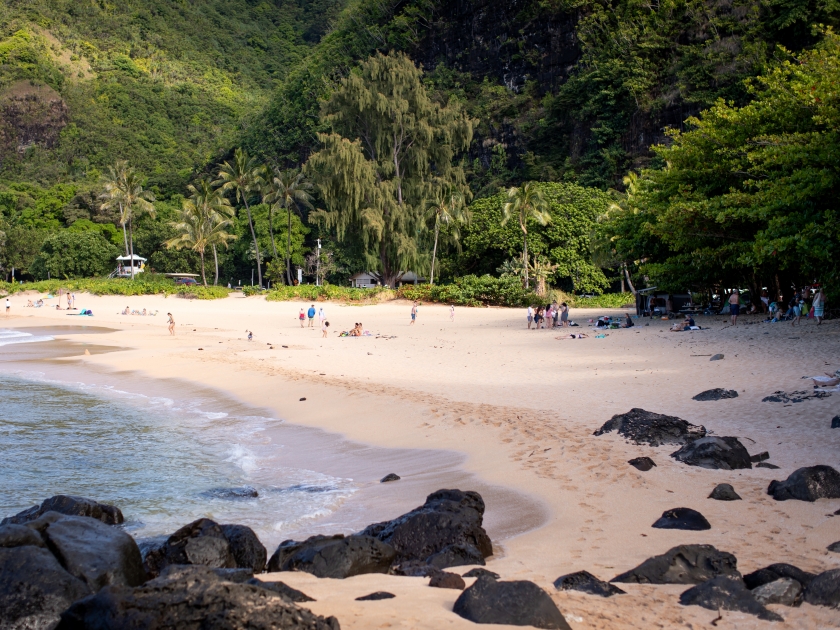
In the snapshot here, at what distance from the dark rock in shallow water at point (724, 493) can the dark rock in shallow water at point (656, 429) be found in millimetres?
2024

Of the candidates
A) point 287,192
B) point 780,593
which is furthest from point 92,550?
point 287,192

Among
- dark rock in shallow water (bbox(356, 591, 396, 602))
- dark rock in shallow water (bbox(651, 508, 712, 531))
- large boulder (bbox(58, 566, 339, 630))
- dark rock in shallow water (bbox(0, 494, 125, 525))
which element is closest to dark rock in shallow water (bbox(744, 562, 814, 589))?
dark rock in shallow water (bbox(651, 508, 712, 531))

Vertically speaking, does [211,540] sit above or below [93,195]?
below

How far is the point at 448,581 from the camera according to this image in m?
4.47

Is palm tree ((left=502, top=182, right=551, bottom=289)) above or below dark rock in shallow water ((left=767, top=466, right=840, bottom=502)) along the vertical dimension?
above

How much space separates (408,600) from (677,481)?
385cm

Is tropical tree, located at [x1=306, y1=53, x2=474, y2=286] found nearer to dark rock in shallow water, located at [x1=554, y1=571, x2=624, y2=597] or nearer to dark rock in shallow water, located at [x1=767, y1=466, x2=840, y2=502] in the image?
dark rock in shallow water, located at [x1=767, y1=466, x2=840, y2=502]

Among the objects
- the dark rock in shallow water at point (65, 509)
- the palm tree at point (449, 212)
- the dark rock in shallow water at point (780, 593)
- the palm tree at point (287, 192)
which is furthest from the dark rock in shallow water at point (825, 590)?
the palm tree at point (287, 192)

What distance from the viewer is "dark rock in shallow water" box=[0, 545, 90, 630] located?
12.5 ft

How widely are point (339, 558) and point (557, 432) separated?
5150 millimetres

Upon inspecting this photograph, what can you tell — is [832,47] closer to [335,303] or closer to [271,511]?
[271,511]

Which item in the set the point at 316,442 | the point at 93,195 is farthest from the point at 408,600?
the point at 93,195

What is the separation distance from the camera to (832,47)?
69.0ft

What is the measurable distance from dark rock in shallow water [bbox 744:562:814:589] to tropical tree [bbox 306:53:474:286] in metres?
42.7
